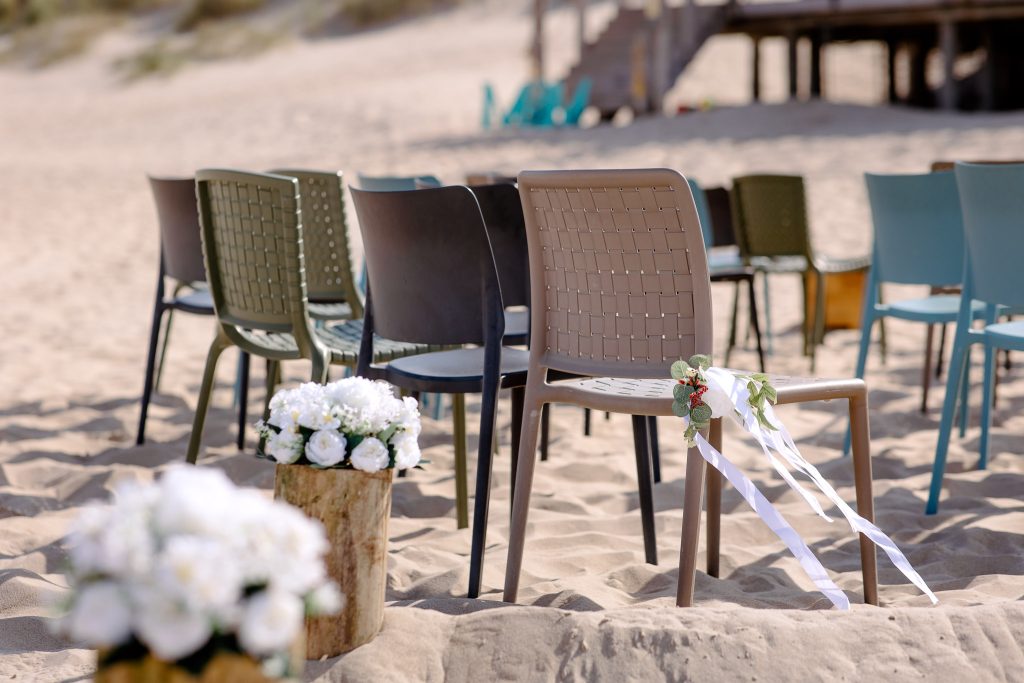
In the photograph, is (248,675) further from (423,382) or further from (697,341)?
(423,382)

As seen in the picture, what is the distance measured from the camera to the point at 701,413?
258cm

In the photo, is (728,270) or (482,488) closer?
(482,488)

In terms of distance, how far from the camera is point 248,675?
58.6 inches

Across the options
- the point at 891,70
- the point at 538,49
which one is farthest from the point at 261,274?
the point at 891,70

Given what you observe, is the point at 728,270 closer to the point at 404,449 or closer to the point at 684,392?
the point at 684,392

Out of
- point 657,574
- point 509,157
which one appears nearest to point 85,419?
point 657,574

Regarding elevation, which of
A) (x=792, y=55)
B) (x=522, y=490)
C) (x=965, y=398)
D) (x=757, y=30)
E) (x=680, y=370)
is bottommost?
(x=965, y=398)

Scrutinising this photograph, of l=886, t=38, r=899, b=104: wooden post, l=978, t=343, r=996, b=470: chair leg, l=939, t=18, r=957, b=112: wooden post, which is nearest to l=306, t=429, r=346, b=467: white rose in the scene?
l=978, t=343, r=996, b=470: chair leg

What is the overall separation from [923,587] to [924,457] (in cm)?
181

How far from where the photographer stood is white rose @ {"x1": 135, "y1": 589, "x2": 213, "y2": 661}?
4.61 feet

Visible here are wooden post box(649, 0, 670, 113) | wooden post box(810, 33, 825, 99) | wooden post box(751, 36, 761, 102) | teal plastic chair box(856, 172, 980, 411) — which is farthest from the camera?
wooden post box(751, 36, 761, 102)

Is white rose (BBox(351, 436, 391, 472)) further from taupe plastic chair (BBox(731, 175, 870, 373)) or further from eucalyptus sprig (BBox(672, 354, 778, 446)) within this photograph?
taupe plastic chair (BBox(731, 175, 870, 373))

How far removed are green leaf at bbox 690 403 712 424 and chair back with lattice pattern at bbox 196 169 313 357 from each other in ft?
4.45

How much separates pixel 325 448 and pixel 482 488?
0.62 m
